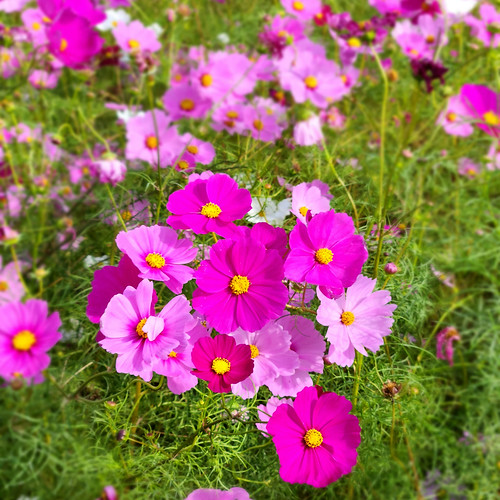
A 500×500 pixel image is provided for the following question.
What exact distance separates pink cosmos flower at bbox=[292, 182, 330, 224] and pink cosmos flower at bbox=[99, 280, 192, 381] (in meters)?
0.19

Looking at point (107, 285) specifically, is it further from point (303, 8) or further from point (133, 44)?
point (303, 8)

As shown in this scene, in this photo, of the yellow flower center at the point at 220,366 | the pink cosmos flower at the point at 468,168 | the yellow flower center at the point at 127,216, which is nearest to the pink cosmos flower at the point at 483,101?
the pink cosmos flower at the point at 468,168

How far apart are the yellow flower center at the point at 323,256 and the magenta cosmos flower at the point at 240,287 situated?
0.05m

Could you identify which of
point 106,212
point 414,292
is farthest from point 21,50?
point 414,292

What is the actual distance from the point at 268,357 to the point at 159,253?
6.3 inches

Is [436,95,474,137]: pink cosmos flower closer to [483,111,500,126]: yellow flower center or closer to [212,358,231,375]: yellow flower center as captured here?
[483,111,500,126]: yellow flower center

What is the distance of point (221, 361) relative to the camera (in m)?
0.55

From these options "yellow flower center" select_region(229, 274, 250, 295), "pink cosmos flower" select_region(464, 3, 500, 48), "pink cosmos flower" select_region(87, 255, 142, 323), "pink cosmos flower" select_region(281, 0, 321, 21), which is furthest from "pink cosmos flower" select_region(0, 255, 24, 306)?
"pink cosmos flower" select_region(464, 3, 500, 48)

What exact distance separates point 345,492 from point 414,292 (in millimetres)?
319

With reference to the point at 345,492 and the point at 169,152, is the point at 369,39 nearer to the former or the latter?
the point at 169,152

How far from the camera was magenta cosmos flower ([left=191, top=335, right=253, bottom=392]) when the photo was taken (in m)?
0.55

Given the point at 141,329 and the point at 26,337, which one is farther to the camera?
the point at 26,337

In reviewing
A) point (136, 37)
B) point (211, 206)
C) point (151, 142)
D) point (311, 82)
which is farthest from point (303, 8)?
point (211, 206)

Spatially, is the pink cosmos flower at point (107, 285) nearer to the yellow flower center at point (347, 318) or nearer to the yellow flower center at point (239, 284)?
the yellow flower center at point (239, 284)
